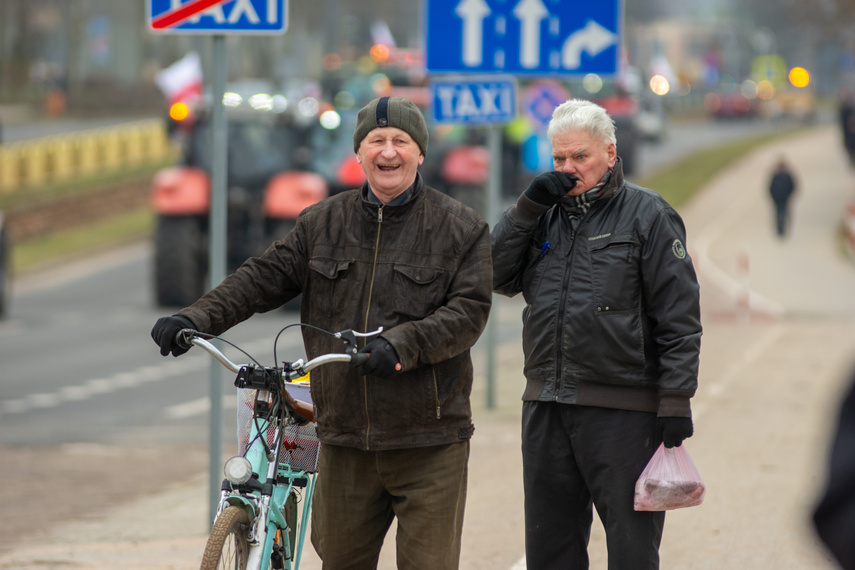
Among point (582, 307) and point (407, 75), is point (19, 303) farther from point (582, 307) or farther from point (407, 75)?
point (582, 307)

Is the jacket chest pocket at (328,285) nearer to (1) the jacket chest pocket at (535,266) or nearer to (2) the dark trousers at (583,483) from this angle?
(1) the jacket chest pocket at (535,266)

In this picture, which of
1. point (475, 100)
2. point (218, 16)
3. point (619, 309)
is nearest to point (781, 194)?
point (475, 100)

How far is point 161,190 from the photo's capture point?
1800 centimetres

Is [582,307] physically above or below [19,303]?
above

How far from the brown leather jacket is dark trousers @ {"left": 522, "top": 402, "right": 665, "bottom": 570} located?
1.16 feet

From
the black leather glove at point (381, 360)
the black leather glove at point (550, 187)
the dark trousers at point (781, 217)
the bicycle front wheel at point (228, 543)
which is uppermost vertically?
the black leather glove at point (550, 187)

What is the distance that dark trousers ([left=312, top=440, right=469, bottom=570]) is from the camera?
3875mm

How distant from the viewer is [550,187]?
13.2ft

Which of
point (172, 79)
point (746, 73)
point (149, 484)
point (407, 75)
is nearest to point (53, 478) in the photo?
point (149, 484)

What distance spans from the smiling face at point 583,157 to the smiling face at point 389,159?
1.74 ft

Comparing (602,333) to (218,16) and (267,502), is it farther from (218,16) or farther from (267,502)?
(218,16)

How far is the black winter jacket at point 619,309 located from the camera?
3.97 metres

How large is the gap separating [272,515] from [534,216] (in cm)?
125

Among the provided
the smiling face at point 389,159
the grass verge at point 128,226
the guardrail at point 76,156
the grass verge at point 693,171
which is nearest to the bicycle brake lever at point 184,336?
the smiling face at point 389,159
